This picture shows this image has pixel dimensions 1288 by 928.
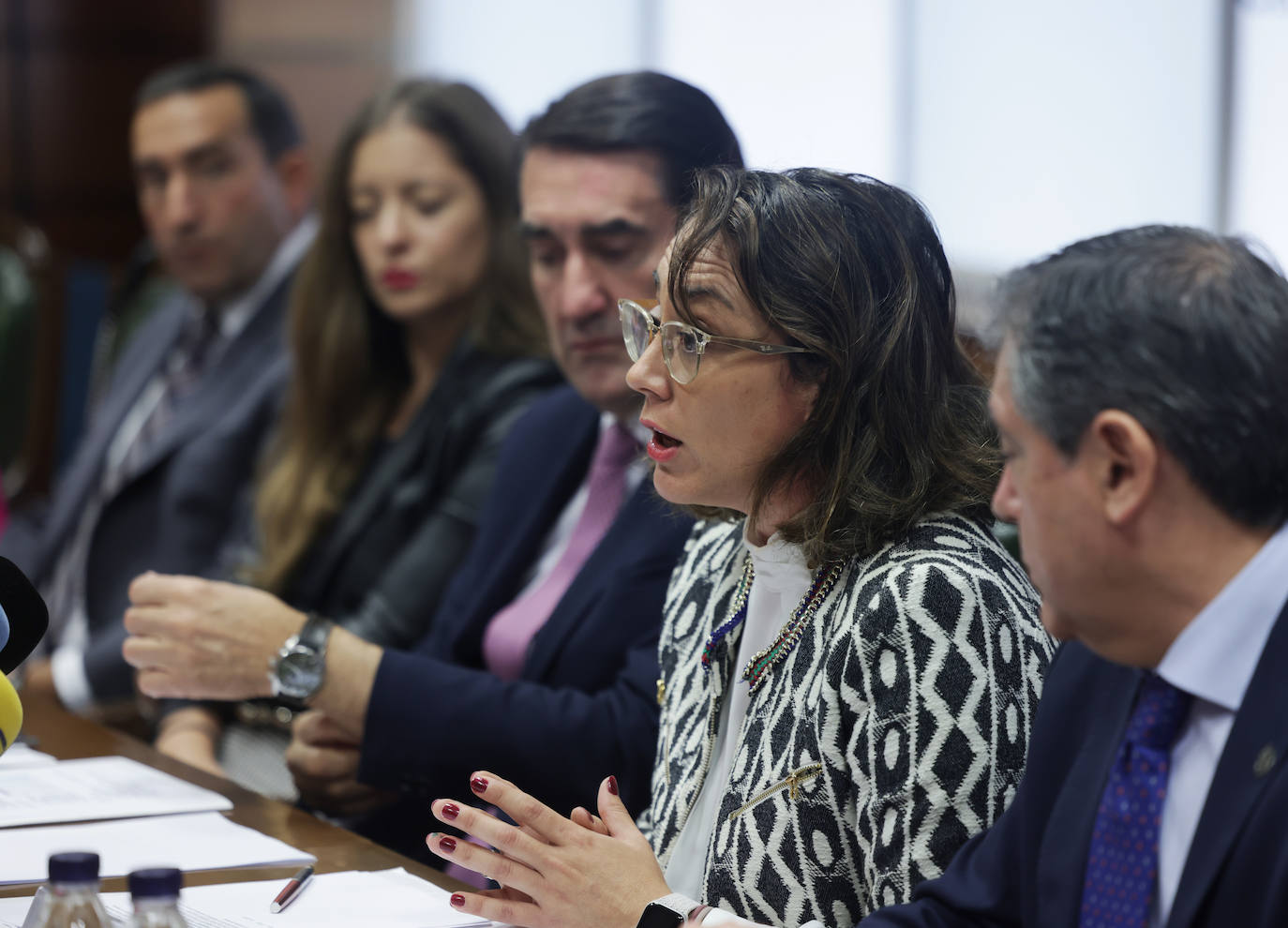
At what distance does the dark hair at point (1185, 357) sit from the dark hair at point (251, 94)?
300 centimetres

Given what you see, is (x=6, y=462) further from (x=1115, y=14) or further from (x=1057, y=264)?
(x=1057, y=264)

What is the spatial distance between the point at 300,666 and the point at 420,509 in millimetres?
714

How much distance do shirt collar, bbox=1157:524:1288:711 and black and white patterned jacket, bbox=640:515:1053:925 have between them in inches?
9.7

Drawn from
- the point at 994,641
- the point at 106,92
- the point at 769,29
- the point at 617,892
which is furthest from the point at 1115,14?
the point at 106,92

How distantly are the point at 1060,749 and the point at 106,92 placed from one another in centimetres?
523

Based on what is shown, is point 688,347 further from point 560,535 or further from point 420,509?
point 420,509

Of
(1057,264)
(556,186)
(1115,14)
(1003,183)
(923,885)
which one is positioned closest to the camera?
(1057,264)

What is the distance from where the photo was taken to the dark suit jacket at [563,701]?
181 centimetres

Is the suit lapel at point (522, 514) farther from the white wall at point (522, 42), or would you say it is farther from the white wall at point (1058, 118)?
the white wall at point (522, 42)

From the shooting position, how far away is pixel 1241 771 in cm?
99

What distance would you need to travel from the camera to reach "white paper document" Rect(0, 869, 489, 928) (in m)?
1.29

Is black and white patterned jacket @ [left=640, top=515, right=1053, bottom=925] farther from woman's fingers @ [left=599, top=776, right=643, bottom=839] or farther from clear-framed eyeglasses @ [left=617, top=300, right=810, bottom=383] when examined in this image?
clear-framed eyeglasses @ [left=617, top=300, right=810, bottom=383]

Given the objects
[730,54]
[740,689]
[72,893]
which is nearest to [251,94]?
[730,54]

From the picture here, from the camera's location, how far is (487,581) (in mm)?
2146
